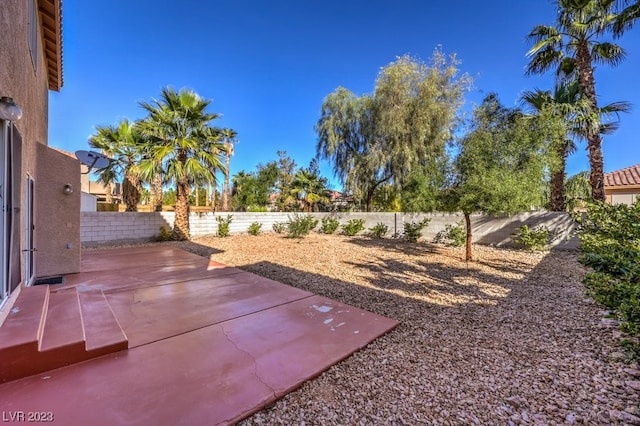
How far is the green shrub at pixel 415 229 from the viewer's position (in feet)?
37.9

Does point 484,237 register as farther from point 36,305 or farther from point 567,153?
point 36,305

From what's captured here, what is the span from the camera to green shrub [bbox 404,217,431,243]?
11.5 m

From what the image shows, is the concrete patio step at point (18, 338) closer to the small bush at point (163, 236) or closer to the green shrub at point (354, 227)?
the small bush at point (163, 236)

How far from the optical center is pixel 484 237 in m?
10.5

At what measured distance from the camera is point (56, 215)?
518cm

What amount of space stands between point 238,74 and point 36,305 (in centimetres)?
1240

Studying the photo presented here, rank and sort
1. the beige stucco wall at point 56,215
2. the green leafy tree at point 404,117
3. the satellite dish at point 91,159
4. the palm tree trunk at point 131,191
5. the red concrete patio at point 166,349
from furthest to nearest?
1. the green leafy tree at point 404,117
2. the palm tree trunk at point 131,191
3. the satellite dish at point 91,159
4. the beige stucco wall at point 56,215
5. the red concrete patio at point 166,349

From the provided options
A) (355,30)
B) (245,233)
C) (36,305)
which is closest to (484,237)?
(355,30)

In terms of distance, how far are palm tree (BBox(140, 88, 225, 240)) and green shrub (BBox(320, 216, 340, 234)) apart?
20.1 feet

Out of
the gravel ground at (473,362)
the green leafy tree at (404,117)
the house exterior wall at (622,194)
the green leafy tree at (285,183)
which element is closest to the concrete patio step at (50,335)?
the gravel ground at (473,362)

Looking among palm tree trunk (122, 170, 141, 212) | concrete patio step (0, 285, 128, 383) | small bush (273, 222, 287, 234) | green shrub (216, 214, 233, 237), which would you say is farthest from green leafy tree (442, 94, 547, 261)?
palm tree trunk (122, 170, 141, 212)

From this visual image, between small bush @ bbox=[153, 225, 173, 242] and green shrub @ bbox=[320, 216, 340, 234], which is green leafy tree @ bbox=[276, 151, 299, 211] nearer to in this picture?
green shrub @ bbox=[320, 216, 340, 234]

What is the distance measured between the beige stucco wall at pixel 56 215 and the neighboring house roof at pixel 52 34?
238 centimetres

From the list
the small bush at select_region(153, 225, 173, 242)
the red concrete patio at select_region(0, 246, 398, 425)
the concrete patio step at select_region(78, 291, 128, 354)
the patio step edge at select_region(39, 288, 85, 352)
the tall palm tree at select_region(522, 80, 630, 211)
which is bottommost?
the red concrete patio at select_region(0, 246, 398, 425)
